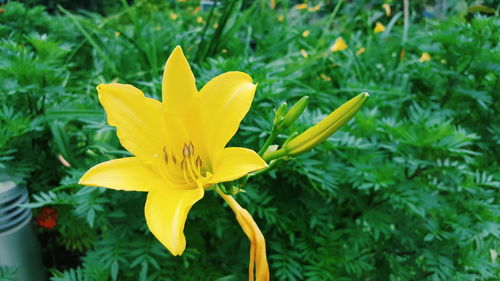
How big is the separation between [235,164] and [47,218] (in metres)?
0.87

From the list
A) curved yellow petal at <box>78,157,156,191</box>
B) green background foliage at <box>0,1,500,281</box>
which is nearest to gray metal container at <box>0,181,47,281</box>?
green background foliage at <box>0,1,500,281</box>

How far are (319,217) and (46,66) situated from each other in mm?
804

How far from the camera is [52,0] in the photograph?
5.81 meters

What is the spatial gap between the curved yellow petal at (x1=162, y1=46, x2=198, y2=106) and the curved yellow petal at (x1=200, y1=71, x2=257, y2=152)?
24mm

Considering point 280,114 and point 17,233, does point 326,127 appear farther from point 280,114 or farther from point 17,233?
point 17,233

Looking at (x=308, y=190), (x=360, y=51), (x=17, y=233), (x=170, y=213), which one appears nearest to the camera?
(x=170, y=213)

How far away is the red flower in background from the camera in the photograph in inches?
45.6

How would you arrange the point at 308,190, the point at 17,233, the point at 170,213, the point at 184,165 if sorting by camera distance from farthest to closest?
the point at 308,190, the point at 17,233, the point at 184,165, the point at 170,213

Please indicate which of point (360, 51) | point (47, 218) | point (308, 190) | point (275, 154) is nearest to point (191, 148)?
point (275, 154)

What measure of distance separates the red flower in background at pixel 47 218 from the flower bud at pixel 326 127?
0.89 m

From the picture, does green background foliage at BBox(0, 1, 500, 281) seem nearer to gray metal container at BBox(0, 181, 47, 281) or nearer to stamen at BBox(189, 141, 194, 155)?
gray metal container at BBox(0, 181, 47, 281)

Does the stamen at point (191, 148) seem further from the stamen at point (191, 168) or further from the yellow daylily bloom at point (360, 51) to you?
the yellow daylily bloom at point (360, 51)

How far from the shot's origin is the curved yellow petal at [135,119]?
22.8 inches

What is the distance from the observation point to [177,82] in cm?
59
